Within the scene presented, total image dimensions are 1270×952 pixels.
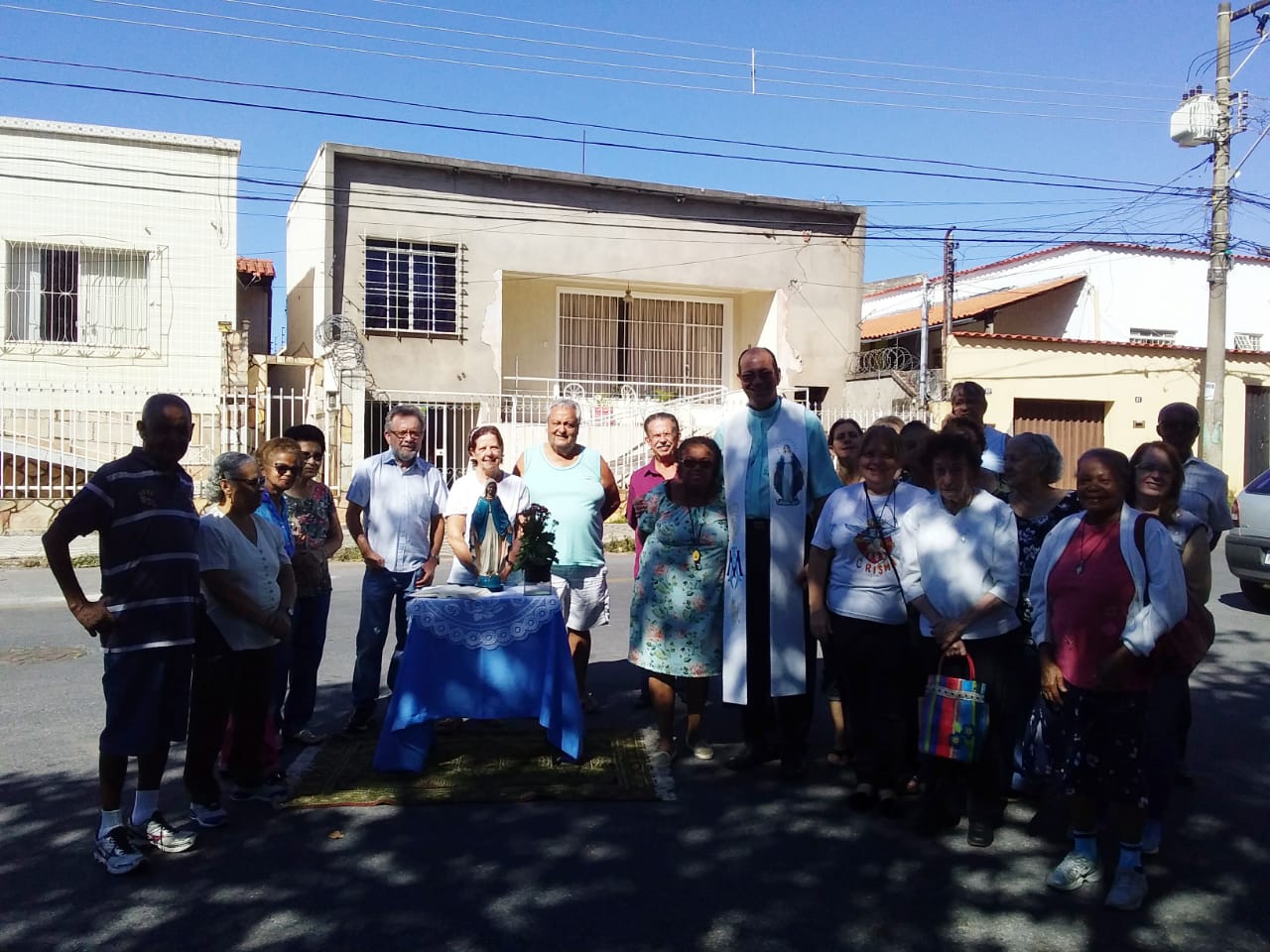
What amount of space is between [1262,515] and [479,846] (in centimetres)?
881

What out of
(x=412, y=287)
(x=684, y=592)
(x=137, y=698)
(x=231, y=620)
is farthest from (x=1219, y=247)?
(x=137, y=698)

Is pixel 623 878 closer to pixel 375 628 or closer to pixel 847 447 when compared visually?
pixel 375 628

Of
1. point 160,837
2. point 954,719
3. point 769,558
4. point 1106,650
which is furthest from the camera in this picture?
point 769,558

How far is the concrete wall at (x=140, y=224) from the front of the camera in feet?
56.7

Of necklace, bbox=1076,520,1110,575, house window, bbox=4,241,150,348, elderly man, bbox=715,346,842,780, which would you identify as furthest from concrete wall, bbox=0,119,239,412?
necklace, bbox=1076,520,1110,575

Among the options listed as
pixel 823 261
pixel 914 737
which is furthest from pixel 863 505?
pixel 823 261

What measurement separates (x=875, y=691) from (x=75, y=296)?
55.9 ft

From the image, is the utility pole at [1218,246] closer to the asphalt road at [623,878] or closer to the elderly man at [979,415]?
the elderly man at [979,415]

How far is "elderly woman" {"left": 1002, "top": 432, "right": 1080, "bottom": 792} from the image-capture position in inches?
192

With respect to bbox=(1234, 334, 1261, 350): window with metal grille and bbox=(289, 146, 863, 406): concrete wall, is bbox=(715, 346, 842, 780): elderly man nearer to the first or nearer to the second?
bbox=(289, 146, 863, 406): concrete wall

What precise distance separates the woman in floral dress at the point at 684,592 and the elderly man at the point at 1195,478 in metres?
2.24

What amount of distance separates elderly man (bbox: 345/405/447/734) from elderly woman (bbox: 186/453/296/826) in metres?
1.24

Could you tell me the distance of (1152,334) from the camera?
2591 cm

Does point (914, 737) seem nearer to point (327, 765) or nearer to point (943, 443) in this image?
point (943, 443)
